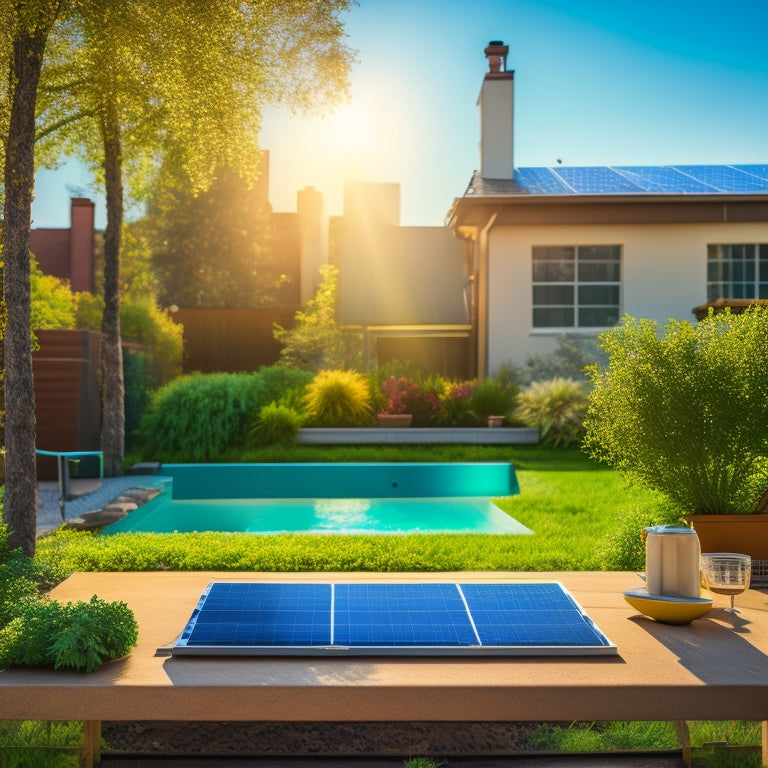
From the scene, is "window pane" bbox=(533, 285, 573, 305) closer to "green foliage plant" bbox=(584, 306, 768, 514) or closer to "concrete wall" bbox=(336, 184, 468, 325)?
"concrete wall" bbox=(336, 184, 468, 325)

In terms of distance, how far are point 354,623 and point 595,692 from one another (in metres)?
0.95

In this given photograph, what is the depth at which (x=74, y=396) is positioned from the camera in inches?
417

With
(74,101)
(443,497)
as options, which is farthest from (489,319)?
(74,101)

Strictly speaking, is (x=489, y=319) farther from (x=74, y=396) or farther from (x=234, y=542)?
(x=234, y=542)

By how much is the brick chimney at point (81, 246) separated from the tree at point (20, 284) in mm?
23019

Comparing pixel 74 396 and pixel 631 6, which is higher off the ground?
pixel 631 6

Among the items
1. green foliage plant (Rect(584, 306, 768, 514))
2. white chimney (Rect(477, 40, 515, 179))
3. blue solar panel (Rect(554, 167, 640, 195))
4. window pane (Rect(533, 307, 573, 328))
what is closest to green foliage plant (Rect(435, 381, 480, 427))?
window pane (Rect(533, 307, 573, 328))

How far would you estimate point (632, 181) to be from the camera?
16000 mm

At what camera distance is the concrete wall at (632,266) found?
15.2m

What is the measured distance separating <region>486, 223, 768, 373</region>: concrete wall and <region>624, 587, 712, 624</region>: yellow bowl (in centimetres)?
1183

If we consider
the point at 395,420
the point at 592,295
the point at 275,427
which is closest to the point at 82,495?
the point at 275,427

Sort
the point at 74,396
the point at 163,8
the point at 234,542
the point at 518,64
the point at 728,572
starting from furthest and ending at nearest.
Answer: the point at 518,64, the point at 74,396, the point at 234,542, the point at 163,8, the point at 728,572

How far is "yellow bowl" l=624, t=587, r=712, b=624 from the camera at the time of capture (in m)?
3.31

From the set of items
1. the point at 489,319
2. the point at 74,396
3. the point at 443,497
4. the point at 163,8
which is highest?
the point at 163,8
